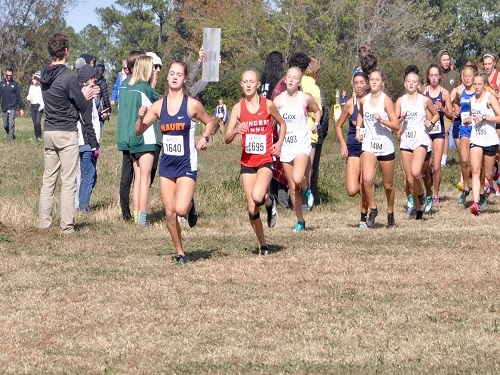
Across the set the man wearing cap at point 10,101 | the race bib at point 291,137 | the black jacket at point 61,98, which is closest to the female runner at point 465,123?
the race bib at point 291,137

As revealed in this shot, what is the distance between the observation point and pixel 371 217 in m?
13.4

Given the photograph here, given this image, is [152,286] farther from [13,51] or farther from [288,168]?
[13,51]

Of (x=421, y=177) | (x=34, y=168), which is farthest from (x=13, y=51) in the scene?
(x=421, y=177)

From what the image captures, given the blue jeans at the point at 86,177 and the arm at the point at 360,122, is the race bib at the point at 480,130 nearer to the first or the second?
the arm at the point at 360,122

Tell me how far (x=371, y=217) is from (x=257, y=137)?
3166mm

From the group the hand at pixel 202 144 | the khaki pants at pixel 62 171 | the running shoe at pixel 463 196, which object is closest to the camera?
the hand at pixel 202 144

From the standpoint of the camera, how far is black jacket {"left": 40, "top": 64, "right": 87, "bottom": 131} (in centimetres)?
1180

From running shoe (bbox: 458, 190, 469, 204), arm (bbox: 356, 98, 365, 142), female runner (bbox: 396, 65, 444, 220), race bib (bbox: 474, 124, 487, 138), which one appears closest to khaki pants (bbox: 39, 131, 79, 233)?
arm (bbox: 356, 98, 365, 142)

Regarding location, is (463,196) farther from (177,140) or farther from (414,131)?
(177,140)

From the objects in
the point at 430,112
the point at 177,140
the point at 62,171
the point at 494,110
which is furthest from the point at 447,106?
the point at 177,140

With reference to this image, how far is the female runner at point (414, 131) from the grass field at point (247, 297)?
0.71m

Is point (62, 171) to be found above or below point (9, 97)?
below

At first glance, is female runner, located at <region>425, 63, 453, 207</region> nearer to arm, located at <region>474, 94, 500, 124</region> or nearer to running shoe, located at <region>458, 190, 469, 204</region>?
running shoe, located at <region>458, 190, 469, 204</region>

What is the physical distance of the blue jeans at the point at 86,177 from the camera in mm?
14273
